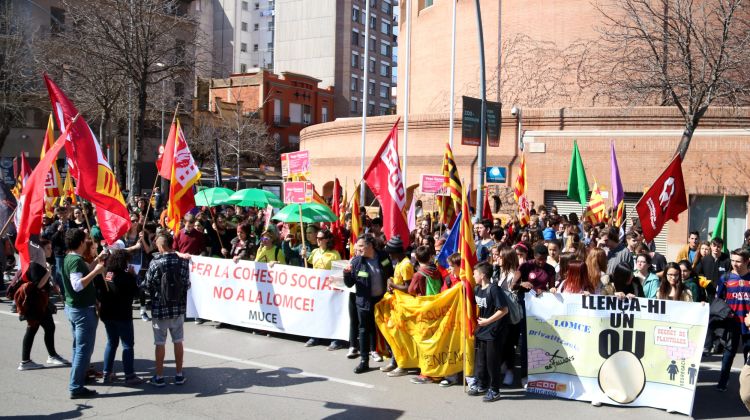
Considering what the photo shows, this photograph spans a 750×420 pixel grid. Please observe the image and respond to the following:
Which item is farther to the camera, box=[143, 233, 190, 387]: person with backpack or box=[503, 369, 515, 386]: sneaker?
box=[503, 369, 515, 386]: sneaker

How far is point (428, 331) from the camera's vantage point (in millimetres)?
8305

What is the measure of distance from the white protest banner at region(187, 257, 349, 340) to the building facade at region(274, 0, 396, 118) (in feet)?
199

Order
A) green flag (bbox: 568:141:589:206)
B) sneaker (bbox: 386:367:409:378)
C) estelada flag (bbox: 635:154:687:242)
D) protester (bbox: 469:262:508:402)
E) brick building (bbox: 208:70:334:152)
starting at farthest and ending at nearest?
1. brick building (bbox: 208:70:334:152)
2. green flag (bbox: 568:141:589:206)
3. estelada flag (bbox: 635:154:687:242)
4. sneaker (bbox: 386:367:409:378)
5. protester (bbox: 469:262:508:402)

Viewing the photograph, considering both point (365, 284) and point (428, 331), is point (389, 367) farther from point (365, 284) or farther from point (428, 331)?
point (365, 284)

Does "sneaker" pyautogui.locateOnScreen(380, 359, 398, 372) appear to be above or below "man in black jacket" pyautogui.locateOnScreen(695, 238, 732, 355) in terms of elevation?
below

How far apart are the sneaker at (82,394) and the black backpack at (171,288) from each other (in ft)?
3.80

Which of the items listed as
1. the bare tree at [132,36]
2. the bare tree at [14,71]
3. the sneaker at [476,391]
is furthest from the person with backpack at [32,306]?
the bare tree at [14,71]

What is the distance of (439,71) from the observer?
34.1m

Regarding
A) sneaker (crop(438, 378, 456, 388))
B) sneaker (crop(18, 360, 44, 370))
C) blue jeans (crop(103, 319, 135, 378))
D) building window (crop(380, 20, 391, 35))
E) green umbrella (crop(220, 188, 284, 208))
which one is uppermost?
building window (crop(380, 20, 391, 35))

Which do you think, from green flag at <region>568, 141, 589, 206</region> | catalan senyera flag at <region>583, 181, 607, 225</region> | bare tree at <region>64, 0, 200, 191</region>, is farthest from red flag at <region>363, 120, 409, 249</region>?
bare tree at <region>64, 0, 200, 191</region>

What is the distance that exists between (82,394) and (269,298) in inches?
137

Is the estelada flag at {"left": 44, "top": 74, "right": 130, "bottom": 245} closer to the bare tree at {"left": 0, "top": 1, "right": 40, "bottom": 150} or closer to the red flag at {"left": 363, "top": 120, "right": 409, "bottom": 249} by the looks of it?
the red flag at {"left": 363, "top": 120, "right": 409, "bottom": 249}

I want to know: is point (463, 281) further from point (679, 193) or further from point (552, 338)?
point (679, 193)

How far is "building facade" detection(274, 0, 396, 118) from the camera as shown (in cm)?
7262
